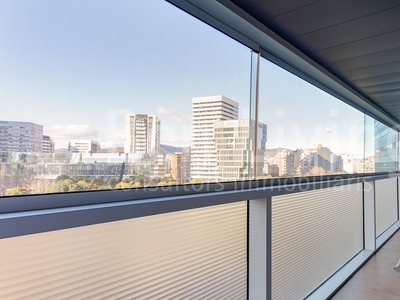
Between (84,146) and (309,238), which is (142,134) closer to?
(84,146)

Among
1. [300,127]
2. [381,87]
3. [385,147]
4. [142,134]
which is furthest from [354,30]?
[385,147]

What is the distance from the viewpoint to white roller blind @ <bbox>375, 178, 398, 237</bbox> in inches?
198

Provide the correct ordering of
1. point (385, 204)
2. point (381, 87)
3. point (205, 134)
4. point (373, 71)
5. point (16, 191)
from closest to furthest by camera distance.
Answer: point (16, 191) → point (205, 134) → point (373, 71) → point (381, 87) → point (385, 204)

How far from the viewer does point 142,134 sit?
1.39m

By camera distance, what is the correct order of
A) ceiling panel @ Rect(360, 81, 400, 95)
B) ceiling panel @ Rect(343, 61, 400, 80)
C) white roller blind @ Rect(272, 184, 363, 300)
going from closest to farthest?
white roller blind @ Rect(272, 184, 363, 300), ceiling panel @ Rect(343, 61, 400, 80), ceiling panel @ Rect(360, 81, 400, 95)

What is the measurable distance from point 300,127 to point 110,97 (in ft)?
6.78

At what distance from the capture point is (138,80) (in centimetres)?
136

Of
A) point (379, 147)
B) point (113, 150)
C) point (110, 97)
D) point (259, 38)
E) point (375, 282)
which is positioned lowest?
point (375, 282)

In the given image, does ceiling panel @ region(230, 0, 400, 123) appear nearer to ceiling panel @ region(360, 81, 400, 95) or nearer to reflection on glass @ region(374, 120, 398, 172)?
ceiling panel @ region(360, 81, 400, 95)

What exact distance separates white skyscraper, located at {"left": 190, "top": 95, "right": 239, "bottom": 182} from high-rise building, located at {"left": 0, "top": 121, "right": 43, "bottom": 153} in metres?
0.85

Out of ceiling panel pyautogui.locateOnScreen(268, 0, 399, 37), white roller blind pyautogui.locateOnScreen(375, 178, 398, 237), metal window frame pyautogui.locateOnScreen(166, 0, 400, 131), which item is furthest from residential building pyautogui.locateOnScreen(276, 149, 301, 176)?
white roller blind pyautogui.locateOnScreen(375, 178, 398, 237)

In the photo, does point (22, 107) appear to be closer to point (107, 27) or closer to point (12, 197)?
point (12, 197)

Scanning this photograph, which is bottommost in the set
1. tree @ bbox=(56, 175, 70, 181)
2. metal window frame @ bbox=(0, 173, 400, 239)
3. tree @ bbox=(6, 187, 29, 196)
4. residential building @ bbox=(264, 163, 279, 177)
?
metal window frame @ bbox=(0, 173, 400, 239)

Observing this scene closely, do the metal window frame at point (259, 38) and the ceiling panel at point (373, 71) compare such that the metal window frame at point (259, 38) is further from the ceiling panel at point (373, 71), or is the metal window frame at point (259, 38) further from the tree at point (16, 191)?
the tree at point (16, 191)
